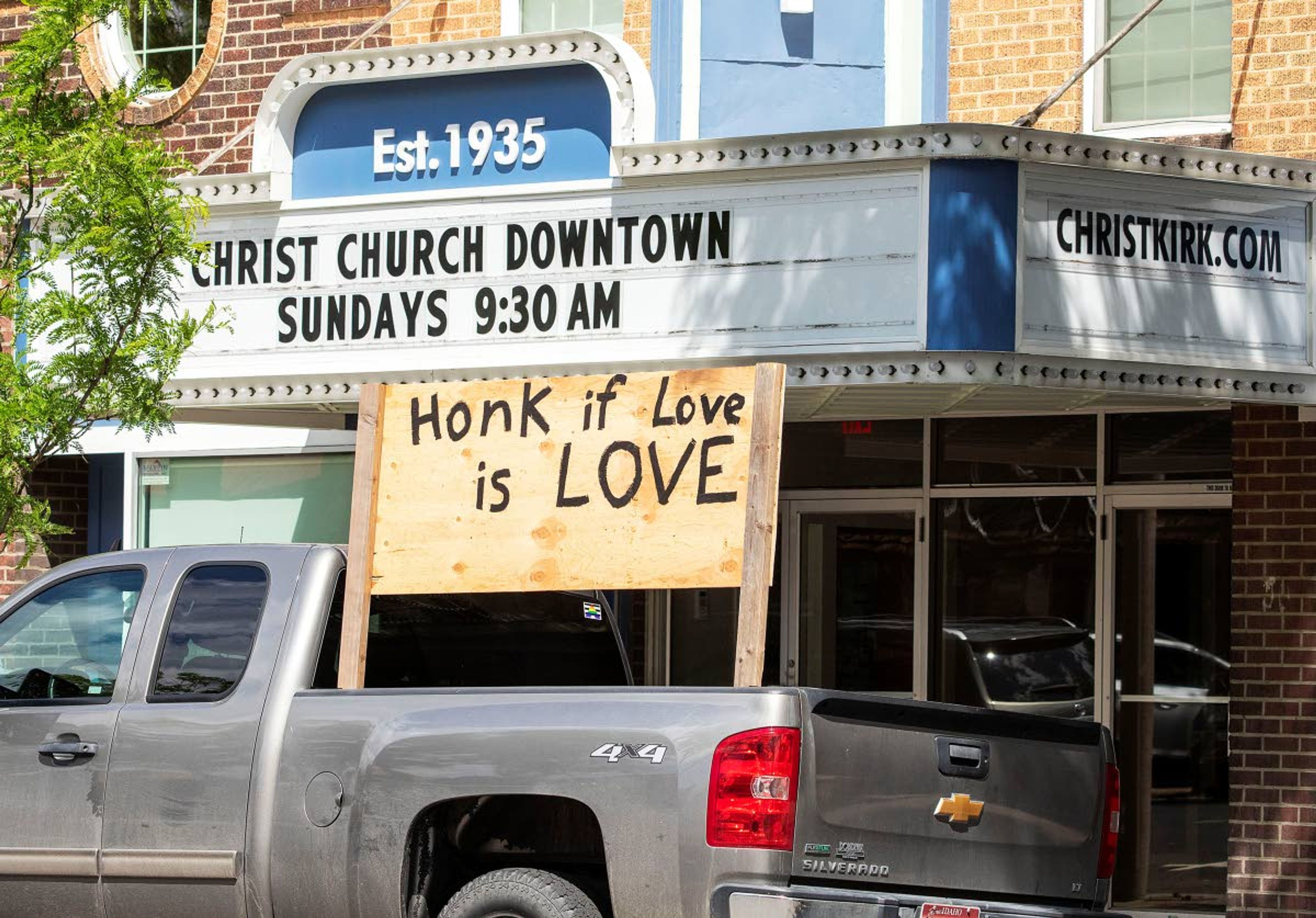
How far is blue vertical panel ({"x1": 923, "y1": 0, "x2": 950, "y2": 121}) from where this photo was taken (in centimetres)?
1020

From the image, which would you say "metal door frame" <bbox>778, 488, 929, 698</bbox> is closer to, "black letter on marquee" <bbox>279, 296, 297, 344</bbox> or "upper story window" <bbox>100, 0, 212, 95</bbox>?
"black letter on marquee" <bbox>279, 296, 297, 344</bbox>

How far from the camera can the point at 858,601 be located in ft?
37.6

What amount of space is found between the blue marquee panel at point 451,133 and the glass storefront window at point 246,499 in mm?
2530

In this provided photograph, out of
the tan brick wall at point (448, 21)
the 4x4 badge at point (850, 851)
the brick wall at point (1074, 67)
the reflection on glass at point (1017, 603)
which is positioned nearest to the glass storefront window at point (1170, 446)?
the reflection on glass at point (1017, 603)

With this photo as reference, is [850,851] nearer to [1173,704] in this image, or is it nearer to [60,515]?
[1173,704]

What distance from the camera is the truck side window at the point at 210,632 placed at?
655 cm

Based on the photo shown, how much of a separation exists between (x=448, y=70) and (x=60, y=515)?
201 inches

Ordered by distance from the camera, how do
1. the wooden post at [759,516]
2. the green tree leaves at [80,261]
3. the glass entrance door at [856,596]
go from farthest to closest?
the glass entrance door at [856,596] → the green tree leaves at [80,261] → the wooden post at [759,516]

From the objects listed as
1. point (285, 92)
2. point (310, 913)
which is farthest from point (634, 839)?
point (285, 92)

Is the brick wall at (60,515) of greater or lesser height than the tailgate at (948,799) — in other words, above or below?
above

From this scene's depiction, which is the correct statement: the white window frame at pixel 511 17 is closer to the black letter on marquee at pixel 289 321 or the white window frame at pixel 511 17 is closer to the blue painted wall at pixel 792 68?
the blue painted wall at pixel 792 68

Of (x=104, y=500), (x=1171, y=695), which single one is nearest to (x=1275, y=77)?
(x=1171, y=695)

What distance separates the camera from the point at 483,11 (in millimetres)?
11727

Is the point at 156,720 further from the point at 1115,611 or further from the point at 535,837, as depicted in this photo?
the point at 1115,611
